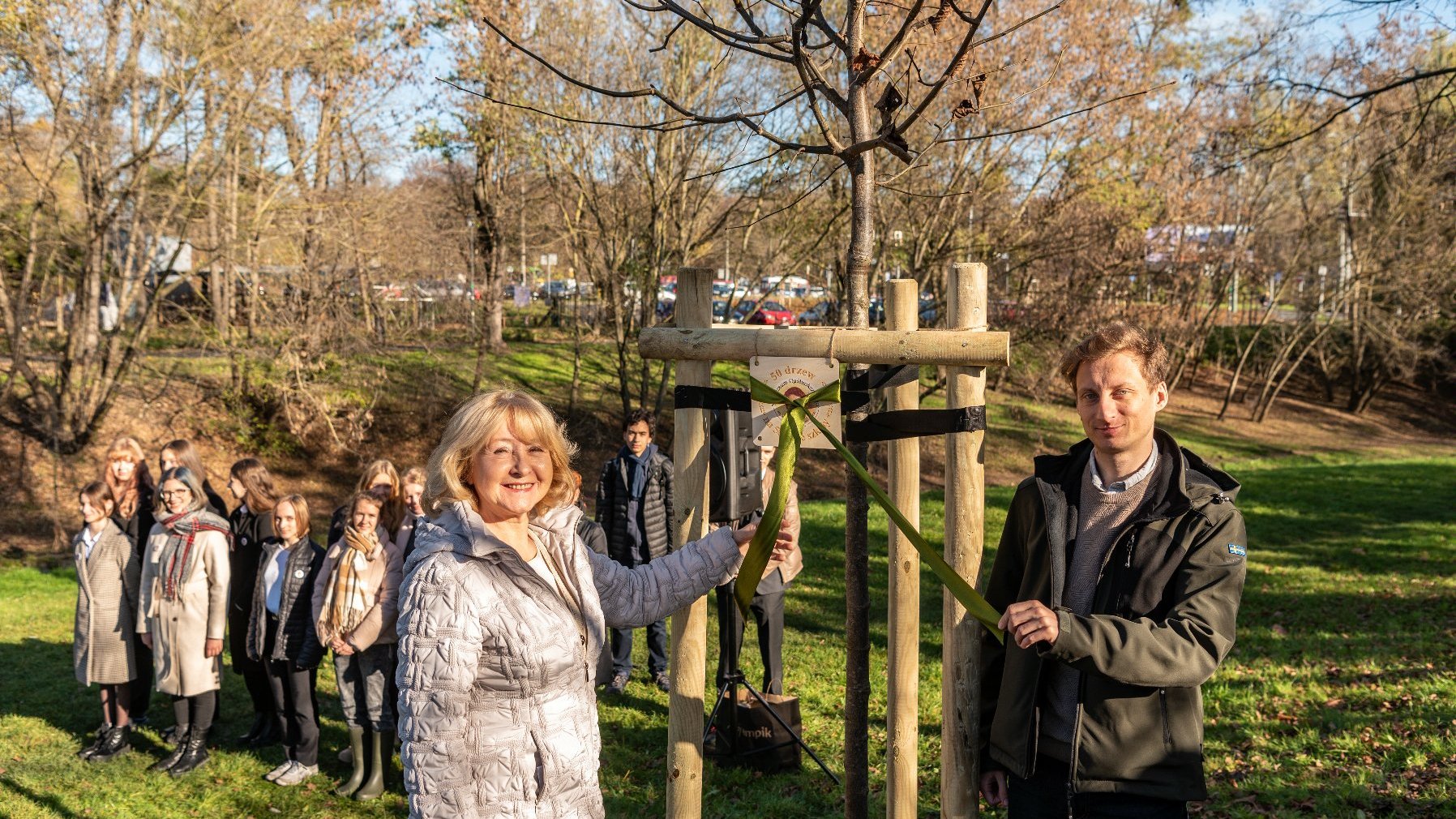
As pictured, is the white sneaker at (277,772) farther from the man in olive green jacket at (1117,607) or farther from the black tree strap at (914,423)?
the man in olive green jacket at (1117,607)

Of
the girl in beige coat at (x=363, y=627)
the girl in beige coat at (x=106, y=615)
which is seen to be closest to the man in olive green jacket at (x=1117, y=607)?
the girl in beige coat at (x=363, y=627)

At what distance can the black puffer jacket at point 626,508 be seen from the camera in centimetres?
770

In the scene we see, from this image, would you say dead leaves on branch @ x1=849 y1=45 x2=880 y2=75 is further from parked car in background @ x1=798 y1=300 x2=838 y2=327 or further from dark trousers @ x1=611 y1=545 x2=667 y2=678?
parked car in background @ x1=798 y1=300 x2=838 y2=327

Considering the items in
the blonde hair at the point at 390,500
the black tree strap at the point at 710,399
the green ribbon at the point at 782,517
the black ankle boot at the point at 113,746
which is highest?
the black tree strap at the point at 710,399

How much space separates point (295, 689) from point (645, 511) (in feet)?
8.59

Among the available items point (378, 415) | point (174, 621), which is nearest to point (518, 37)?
point (378, 415)

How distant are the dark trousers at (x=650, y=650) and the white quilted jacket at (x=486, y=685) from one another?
4.66 meters

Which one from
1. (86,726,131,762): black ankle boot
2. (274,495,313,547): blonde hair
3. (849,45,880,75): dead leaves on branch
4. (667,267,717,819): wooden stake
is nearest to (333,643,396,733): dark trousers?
(274,495,313,547): blonde hair

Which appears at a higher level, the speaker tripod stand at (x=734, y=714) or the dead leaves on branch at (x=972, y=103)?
the dead leaves on branch at (x=972, y=103)

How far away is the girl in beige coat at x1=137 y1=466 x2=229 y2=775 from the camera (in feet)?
20.4

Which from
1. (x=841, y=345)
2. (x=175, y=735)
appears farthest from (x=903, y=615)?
(x=175, y=735)

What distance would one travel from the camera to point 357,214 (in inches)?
716

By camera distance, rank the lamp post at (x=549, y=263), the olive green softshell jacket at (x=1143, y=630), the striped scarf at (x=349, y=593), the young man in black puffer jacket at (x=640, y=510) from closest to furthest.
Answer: the olive green softshell jacket at (x=1143, y=630)
the striped scarf at (x=349, y=593)
the young man in black puffer jacket at (x=640, y=510)
the lamp post at (x=549, y=263)

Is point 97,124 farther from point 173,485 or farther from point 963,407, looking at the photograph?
point 963,407
